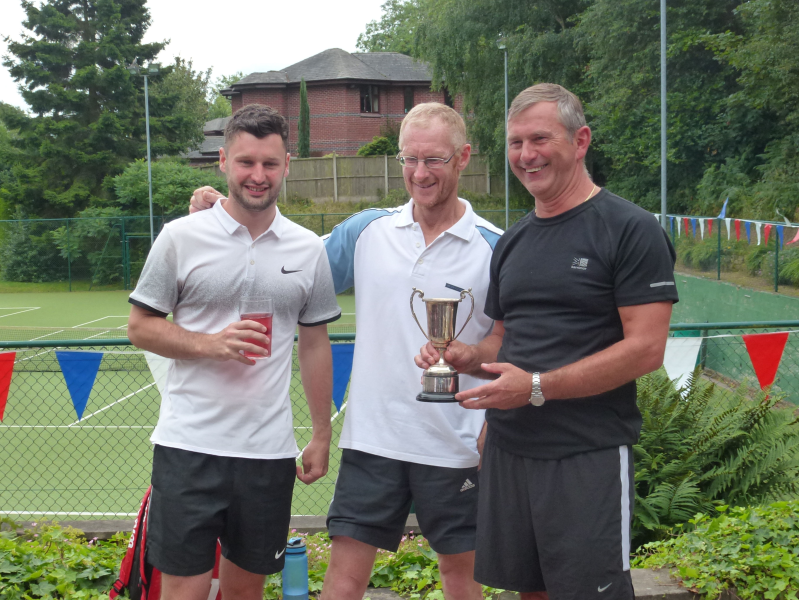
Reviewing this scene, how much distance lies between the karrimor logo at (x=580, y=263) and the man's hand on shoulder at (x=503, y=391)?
36 centimetres

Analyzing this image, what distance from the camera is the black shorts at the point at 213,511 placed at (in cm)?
276

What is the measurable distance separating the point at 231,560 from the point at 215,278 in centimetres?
103

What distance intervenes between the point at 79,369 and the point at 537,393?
3910 millimetres

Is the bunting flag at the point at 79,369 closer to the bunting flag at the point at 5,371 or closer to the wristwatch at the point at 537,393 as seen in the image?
the bunting flag at the point at 5,371

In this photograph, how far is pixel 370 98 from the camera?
50375 mm

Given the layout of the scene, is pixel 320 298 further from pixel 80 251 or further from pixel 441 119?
pixel 80 251

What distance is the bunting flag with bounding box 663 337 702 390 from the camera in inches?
208

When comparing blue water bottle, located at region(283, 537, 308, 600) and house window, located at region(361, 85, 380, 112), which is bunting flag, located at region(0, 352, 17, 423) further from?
house window, located at region(361, 85, 380, 112)

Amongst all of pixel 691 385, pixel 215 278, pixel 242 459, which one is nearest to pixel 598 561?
pixel 242 459

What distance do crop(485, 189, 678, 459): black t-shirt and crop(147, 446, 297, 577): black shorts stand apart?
886 millimetres

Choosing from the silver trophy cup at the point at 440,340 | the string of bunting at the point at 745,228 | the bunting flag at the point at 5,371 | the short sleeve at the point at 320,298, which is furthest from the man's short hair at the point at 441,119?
the string of bunting at the point at 745,228

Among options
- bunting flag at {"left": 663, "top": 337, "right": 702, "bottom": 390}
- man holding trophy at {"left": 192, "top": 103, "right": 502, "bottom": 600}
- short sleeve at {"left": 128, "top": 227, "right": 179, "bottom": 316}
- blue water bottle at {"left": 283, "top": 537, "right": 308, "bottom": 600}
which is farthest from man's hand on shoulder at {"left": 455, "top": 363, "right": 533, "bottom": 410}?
bunting flag at {"left": 663, "top": 337, "right": 702, "bottom": 390}

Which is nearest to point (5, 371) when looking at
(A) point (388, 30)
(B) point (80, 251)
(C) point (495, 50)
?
(B) point (80, 251)

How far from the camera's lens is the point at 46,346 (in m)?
5.24
